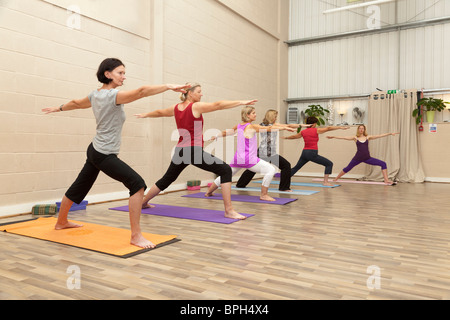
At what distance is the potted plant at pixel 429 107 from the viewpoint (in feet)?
25.5

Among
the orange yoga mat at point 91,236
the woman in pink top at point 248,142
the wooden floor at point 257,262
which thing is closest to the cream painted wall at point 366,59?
the woman in pink top at point 248,142

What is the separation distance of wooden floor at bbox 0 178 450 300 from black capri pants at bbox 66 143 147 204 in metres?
0.47

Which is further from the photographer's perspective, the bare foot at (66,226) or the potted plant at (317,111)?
the potted plant at (317,111)

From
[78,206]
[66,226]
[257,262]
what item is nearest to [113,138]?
[66,226]

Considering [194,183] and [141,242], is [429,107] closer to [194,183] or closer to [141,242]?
[194,183]

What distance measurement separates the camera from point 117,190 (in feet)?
16.7

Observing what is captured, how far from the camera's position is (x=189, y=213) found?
3957mm

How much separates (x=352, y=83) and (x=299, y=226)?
682cm

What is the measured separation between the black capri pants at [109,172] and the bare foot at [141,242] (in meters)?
0.32

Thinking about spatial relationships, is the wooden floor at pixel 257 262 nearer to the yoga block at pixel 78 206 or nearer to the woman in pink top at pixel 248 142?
the yoga block at pixel 78 206

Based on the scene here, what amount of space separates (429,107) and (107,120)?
24.6ft

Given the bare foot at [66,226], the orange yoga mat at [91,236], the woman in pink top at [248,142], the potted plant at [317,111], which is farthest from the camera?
the potted plant at [317,111]
